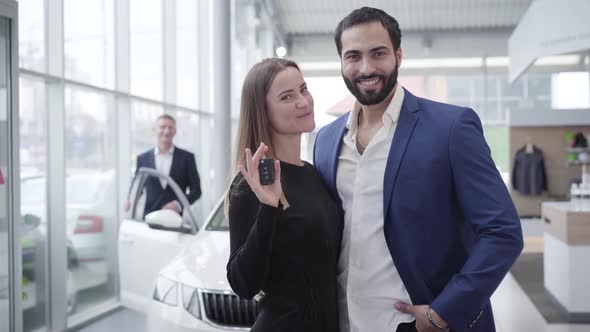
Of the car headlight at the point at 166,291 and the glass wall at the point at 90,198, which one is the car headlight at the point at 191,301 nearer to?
the car headlight at the point at 166,291

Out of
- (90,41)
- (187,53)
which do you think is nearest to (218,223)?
(90,41)

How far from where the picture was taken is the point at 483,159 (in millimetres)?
1471

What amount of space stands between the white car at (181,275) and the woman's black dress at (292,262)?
0.85 m

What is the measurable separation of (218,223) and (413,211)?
201 cm

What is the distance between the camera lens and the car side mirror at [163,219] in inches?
126

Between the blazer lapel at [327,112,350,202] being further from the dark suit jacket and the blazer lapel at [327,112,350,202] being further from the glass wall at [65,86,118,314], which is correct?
Result: the glass wall at [65,86,118,314]

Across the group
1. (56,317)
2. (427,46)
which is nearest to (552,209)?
(56,317)

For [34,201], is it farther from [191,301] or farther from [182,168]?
[191,301]

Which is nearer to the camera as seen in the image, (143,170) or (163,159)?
(143,170)

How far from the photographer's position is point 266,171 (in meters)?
1.43

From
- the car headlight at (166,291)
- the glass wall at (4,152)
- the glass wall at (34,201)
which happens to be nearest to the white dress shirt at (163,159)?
the glass wall at (34,201)

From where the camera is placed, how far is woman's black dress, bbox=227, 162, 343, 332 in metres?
1.52

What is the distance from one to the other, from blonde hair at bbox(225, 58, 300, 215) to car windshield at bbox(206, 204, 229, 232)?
1.68 metres

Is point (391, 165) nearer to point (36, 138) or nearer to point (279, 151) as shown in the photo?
point (279, 151)
